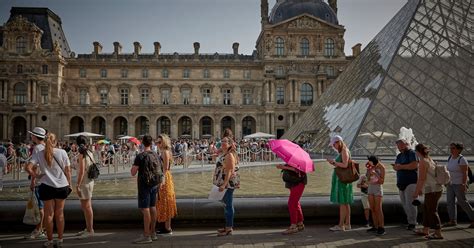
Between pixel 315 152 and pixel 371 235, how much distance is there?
46.2 ft

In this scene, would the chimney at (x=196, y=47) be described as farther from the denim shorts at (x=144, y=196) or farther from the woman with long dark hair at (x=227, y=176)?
the denim shorts at (x=144, y=196)

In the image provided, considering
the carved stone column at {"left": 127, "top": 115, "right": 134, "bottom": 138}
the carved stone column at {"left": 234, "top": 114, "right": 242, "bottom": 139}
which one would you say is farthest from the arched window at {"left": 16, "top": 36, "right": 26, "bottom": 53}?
the carved stone column at {"left": 234, "top": 114, "right": 242, "bottom": 139}

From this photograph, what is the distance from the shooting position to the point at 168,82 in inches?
1702

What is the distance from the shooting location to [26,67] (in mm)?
39750

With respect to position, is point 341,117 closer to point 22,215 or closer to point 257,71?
point 22,215

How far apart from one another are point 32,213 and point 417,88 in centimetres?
1569

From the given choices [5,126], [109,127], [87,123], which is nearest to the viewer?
[5,126]

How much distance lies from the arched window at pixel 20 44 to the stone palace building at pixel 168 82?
10cm

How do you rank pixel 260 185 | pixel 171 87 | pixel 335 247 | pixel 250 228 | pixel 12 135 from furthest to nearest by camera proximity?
pixel 171 87 → pixel 12 135 → pixel 260 185 → pixel 250 228 → pixel 335 247

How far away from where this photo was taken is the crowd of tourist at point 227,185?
4379mm

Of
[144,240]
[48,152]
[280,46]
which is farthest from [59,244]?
[280,46]

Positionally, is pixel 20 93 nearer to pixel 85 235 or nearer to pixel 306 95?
pixel 306 95

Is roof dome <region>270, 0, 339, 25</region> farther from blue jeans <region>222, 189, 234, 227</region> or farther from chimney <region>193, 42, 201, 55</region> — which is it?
blue jeans <region>222, 189, 234, 227</region>

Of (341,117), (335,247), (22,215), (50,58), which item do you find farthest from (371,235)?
(50,58)
